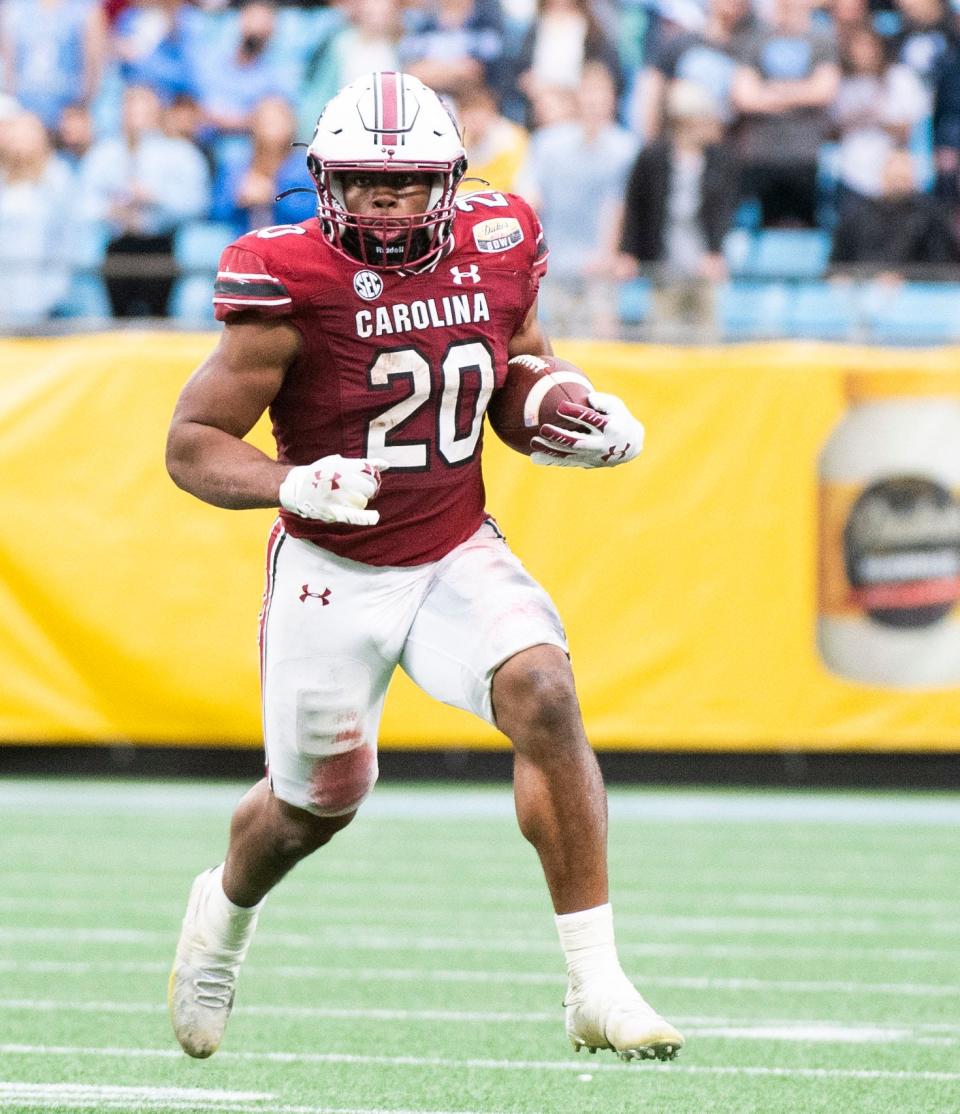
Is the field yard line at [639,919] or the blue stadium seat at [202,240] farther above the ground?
the blue stadium seat at [202,240]

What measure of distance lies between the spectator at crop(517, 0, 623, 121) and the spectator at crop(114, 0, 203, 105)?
1846 mm

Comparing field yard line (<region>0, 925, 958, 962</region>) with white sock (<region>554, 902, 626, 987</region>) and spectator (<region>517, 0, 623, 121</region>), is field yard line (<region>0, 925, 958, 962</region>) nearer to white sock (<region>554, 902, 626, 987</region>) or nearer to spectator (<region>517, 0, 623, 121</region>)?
white sock (<region>554, 902, 626, 987</region>)

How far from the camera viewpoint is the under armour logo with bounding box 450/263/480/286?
376cm

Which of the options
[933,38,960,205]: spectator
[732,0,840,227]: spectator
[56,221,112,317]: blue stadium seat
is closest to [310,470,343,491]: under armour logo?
[56,221,112,317]: blue stadium seat

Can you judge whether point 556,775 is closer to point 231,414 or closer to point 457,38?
point 231,414

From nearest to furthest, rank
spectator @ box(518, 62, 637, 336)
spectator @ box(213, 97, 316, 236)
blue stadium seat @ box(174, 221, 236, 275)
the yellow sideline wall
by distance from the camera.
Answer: the yellow sideline wall
spectator @ box(518, 62, 637, 336)
spectator @ box(213, 97, 316, 236)
blue stadium seat @ box(174, 221, 236, 275)

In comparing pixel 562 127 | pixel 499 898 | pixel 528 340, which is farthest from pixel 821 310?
pixel 528 340

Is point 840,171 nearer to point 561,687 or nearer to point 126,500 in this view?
point 126,500

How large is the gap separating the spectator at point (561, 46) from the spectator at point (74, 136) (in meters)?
2.25

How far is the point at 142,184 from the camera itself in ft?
33.6

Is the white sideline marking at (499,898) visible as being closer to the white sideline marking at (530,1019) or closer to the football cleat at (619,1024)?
the white sideline marking at (530,1019)

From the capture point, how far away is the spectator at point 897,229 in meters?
9.79

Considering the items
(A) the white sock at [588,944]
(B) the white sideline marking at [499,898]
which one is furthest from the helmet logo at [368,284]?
(B) the white sideline marking at [499,898]

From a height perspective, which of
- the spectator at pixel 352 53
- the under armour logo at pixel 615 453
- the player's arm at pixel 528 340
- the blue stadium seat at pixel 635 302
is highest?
the player's arm at pixel 528 340
